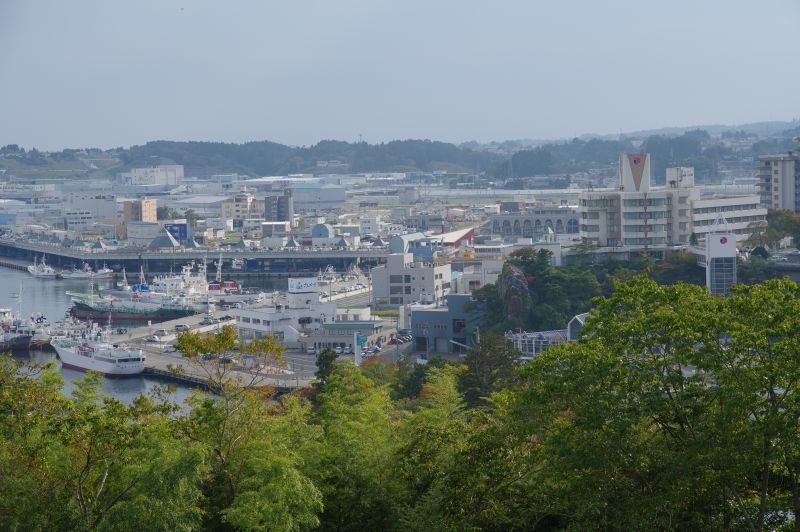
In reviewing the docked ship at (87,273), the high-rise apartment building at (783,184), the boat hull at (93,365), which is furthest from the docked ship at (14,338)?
the high-rise apartment building at (783,184)

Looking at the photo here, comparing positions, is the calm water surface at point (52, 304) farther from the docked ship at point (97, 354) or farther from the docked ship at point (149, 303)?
the docked ship at point (149, 303)

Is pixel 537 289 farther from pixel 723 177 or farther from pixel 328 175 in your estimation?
pixel 328 175

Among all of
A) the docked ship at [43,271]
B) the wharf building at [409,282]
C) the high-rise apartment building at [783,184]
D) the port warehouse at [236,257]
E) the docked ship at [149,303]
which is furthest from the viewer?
the docked ship at [43,271]

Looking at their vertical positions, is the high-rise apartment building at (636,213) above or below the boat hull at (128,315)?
above

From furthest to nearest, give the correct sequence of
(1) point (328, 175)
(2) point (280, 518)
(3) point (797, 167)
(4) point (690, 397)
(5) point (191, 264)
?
(1) point (328, 175), (5) point (191, 264), (3) point (797, 167), (2) point (280, 518), (4) point (690, 397)

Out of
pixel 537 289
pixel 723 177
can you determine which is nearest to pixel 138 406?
pixel 537 289
